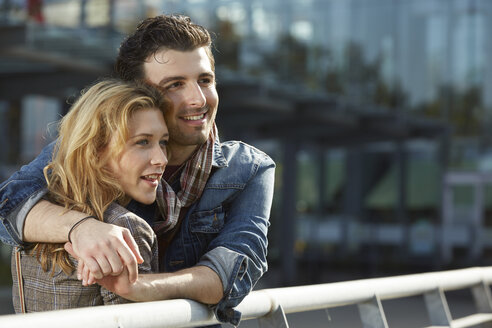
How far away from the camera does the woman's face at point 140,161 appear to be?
217 centimetres

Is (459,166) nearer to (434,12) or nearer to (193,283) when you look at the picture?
(434,12)

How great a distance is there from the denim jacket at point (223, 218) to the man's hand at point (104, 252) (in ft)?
0.92

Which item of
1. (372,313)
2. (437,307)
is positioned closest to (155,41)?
(372,313)

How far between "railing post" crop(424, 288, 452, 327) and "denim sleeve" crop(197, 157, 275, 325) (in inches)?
43.6

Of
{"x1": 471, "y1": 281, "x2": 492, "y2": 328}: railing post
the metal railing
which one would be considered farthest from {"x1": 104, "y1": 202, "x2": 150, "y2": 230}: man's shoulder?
{"x1": 471, "y1": 281, "x2": 492, "y2": 328}: railing post


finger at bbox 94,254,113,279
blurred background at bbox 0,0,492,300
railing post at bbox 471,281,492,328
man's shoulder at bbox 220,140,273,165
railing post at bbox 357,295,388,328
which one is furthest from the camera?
blurred background at bbox 0,0,492,300

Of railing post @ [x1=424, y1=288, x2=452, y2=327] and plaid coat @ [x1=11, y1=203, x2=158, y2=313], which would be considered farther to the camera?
railing post @ [x1=424, y1=288, x2=452, y2=327]

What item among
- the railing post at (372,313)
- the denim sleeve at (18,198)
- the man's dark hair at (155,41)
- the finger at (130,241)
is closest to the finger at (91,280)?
the finger at (130,241)

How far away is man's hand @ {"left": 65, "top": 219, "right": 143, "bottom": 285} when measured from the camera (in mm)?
1902

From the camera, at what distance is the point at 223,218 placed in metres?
2.38

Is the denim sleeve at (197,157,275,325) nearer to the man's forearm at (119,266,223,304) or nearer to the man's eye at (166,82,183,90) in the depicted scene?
the man's forearm at (119,266,223,304)

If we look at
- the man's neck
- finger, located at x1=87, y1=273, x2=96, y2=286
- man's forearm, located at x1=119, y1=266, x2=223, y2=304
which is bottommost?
man's forearm, located at x1=119, y1=266, x2=223, y2=304

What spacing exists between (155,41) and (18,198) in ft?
2.12

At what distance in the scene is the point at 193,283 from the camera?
208 cm
